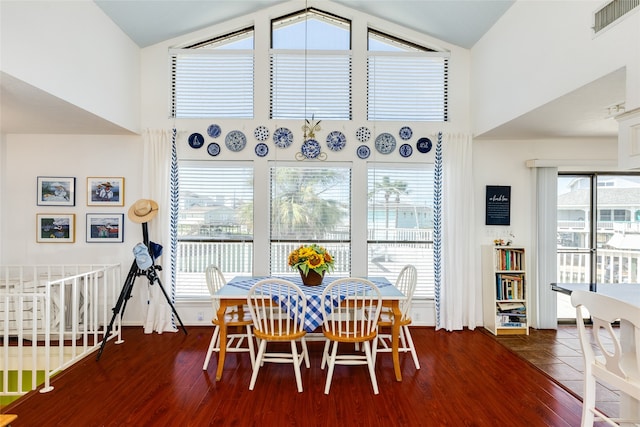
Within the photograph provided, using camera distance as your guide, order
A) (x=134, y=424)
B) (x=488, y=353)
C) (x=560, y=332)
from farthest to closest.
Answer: (x=560, y=332), (x=488, y=353), (x=134, y=424)

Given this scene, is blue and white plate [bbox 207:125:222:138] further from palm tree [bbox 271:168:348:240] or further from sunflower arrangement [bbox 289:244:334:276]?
sunflower arrangement [bbox 289:244:334:276]

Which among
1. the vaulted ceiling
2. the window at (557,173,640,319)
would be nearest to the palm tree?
the vaulted ceiling

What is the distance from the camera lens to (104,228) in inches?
175

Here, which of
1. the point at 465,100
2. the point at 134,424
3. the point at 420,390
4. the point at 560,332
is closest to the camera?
the point at 134,424

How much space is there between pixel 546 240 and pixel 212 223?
4415 millimetres

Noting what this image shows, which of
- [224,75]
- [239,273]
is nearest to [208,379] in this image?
[239,273]

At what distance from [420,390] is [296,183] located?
2.78 m

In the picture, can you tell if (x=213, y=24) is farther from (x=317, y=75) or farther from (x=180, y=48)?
(x=317, y=75)

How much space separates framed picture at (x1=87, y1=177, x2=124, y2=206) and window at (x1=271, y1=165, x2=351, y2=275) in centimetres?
200

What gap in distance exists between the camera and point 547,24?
3.06 m

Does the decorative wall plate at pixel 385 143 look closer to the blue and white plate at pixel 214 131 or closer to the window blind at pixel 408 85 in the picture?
the window blind at pixel 408 85

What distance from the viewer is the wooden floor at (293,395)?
2.46 m

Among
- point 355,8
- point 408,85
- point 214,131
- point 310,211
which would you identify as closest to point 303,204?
point 310,211

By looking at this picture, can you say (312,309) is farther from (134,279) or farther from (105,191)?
(105,191)
